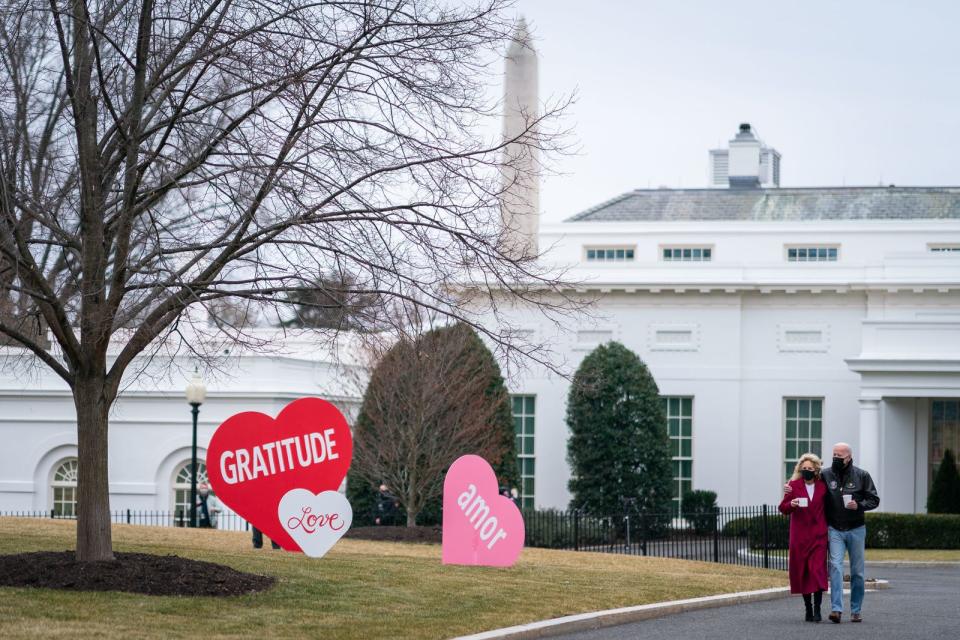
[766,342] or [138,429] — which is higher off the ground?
[766,342]

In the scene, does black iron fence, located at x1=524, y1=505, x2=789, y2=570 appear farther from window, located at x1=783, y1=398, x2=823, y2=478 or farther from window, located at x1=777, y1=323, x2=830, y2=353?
window, located at x1=777, y1=323, x2=830, y2=353

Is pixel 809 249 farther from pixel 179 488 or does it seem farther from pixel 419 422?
pixel 179 488

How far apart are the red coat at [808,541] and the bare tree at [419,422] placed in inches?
630

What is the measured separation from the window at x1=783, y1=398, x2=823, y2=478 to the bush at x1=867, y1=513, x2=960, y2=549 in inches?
299

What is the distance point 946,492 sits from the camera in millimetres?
35562

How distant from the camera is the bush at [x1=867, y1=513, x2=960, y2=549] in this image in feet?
105

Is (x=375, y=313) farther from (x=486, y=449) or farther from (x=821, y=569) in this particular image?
(x=486, y=449)

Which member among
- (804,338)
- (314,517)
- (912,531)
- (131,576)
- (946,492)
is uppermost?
(804,338)

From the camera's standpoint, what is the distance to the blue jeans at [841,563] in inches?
573

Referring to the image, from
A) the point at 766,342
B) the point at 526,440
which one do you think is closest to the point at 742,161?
the point at 766,342

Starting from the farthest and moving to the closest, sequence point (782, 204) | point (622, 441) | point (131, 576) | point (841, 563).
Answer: point (782, 204) → point (622, 441) → point (841, 563) → point (131, 576)

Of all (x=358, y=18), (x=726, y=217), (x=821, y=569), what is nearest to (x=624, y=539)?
(x=726, y=217)

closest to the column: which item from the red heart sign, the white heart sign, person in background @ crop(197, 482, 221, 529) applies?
person in background @ crop(197, 482, 221, 529)

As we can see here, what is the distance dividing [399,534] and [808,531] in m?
14.2
